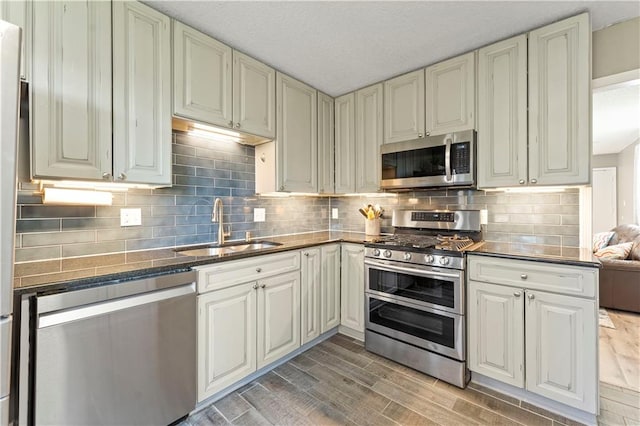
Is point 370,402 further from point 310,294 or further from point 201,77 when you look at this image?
point 201,77

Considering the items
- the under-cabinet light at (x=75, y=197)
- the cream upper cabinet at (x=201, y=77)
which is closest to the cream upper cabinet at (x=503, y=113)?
the cream upper cabinet at (x=201, y=77)

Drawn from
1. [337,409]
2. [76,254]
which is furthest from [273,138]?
[337,409]

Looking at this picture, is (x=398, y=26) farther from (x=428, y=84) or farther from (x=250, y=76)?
(x=250, y=76)

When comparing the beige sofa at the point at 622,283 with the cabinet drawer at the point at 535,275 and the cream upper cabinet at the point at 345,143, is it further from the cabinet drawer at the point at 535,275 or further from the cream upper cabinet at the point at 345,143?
the cream upper cabinet at the point at 345,143

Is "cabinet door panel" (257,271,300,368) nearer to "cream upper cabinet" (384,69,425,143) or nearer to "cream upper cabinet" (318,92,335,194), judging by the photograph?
"cream upper cabinet" (318,92,335,194)

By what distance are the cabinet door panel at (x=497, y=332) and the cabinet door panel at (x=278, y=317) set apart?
1318 millimetres

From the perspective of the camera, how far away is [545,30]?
6.23ft

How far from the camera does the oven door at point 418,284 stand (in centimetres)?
201

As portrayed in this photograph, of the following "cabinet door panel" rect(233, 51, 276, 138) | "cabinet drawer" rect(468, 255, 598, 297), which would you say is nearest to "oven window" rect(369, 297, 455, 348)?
"cabinet drawer" rect(468, 255, 598, 297)

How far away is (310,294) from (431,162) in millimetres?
1534

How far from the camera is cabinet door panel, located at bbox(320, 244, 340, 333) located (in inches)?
102

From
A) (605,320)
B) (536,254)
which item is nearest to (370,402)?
(536,254)

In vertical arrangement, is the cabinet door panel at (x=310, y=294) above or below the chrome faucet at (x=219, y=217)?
below

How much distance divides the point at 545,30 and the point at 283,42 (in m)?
1.80
